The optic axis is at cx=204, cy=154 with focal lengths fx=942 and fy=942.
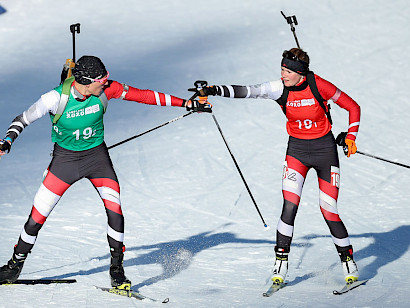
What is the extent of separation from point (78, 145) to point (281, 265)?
1903 mm

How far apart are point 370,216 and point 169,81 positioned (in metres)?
5.29

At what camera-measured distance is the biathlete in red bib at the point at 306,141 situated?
7.38 m

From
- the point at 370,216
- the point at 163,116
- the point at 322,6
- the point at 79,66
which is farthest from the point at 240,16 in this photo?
the point at 79,66

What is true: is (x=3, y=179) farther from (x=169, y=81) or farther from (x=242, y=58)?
(x=242, y=58)

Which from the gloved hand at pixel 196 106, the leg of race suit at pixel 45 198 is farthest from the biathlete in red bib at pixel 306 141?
the leg of race suit at pixel 45 198

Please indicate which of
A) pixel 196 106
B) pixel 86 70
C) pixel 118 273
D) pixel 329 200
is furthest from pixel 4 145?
pixel 329 200

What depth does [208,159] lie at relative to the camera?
1137cm

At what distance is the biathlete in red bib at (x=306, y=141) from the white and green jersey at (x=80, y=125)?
3.05 ft

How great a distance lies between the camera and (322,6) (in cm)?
1673

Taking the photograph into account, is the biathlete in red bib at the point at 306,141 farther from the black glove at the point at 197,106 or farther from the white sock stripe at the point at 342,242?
the black glove at the point at 197,106

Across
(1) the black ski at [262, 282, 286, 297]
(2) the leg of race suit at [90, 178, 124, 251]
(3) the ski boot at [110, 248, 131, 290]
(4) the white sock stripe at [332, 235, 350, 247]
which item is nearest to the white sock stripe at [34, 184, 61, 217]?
(2) the leg of race suit at [90, 178, 124, 251]

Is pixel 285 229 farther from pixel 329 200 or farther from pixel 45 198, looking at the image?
pixel 45 198

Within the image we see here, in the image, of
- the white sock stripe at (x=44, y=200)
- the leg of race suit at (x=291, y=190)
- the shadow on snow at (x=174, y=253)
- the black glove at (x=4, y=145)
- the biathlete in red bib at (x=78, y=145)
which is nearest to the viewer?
the black glove at (x=4, y=145)

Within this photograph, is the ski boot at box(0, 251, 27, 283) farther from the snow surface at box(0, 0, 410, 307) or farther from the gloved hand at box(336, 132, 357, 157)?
the gloved hand at box(336, 132, 357, 157)
